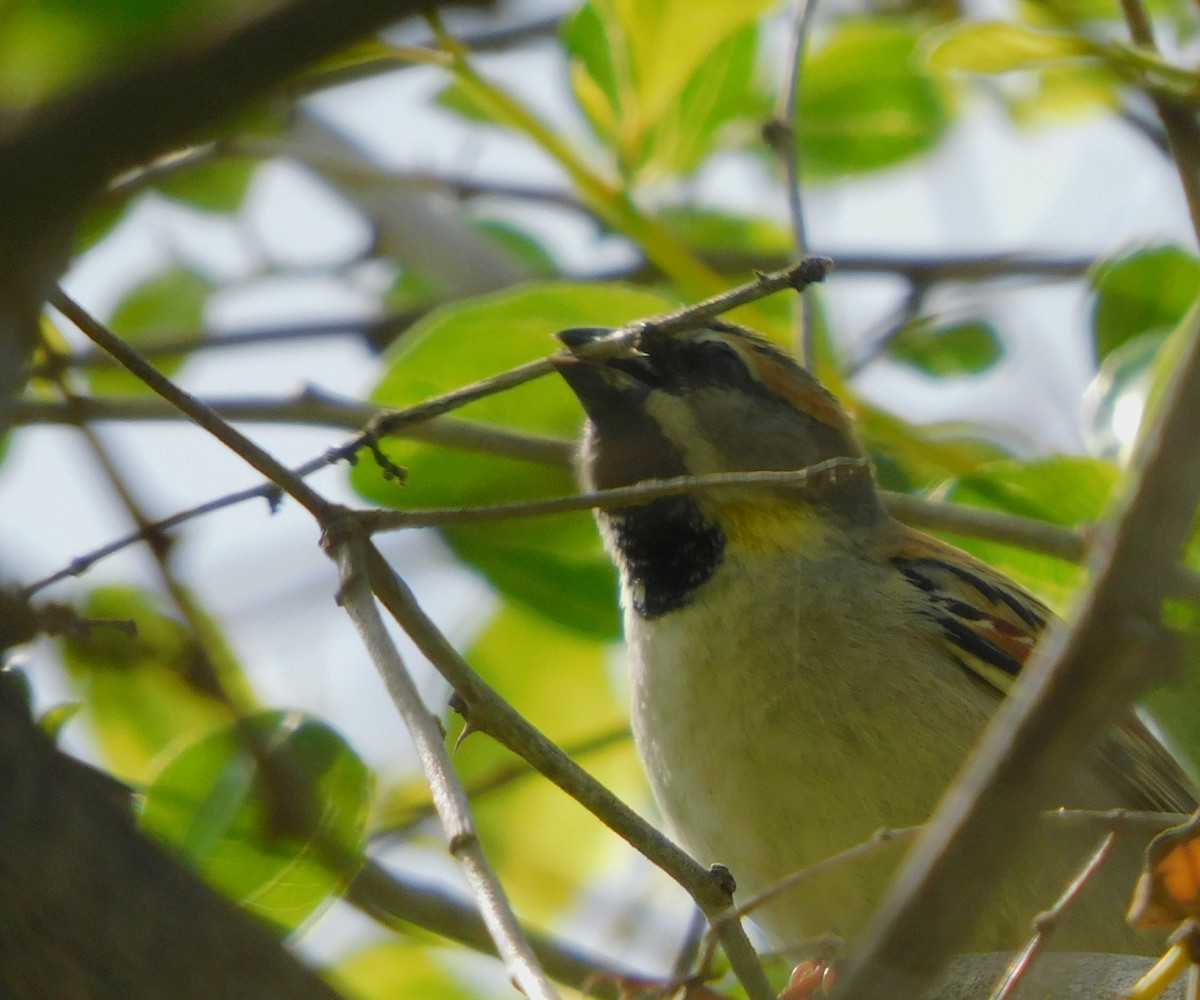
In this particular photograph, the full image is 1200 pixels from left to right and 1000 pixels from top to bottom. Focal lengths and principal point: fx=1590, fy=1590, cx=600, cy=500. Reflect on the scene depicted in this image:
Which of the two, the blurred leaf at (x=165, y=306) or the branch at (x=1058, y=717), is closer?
the branch at (x=1058, y=717)

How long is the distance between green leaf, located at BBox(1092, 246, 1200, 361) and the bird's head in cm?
85

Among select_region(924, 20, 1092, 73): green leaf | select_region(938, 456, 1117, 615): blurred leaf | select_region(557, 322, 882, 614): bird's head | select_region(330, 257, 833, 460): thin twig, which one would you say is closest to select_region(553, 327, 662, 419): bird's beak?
select_region(557, 322, 882, 614): bird's head

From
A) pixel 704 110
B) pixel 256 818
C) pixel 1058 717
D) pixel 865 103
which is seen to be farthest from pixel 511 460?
pixel 1058 717

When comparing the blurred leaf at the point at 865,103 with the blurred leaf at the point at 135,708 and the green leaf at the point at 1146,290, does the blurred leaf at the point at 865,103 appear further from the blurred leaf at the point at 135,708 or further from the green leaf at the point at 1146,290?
the blurred leaf at the point at 135,708

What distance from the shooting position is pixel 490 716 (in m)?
2.51

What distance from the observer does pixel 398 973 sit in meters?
4.66

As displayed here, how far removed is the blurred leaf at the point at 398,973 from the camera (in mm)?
4598

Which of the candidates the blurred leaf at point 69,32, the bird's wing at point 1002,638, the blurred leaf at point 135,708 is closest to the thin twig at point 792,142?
the bird's wing at point 1002,638

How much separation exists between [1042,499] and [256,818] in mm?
2195

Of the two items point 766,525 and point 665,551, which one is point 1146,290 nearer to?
point 766,525

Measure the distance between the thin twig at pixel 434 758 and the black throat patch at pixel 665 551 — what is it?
188cm

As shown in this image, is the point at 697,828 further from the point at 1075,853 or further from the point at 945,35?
the point at 945,35

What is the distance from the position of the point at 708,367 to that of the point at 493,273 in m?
1.64

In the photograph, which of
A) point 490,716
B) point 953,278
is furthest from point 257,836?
point 953,278
